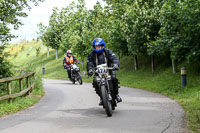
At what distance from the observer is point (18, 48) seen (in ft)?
291

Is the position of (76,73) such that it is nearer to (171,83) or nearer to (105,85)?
(171,83)

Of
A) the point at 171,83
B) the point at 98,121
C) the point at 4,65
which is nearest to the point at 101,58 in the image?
the point at 98,121

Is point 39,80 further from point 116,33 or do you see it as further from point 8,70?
point 116,33

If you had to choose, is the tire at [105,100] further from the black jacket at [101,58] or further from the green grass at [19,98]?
the green grass at [19,98]

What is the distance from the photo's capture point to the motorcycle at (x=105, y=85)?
7.38 meters

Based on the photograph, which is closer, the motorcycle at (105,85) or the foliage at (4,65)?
the motorcycle at (105,85)

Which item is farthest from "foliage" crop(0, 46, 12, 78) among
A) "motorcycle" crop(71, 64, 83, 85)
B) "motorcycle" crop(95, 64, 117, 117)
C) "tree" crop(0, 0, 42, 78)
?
"motorcycle" crop(71, 64, 83, 85)

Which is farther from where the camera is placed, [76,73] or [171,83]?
[76,73]

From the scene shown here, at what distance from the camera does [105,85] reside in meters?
7.78

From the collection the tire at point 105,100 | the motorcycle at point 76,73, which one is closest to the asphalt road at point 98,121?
the tire at point 105,100

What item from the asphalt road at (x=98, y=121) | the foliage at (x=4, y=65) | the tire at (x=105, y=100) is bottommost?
the asphalt road at (x=98, y=121)

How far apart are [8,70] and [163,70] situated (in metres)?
13.2

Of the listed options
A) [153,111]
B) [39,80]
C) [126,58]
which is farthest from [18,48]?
[153,111]

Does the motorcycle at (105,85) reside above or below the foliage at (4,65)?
below
